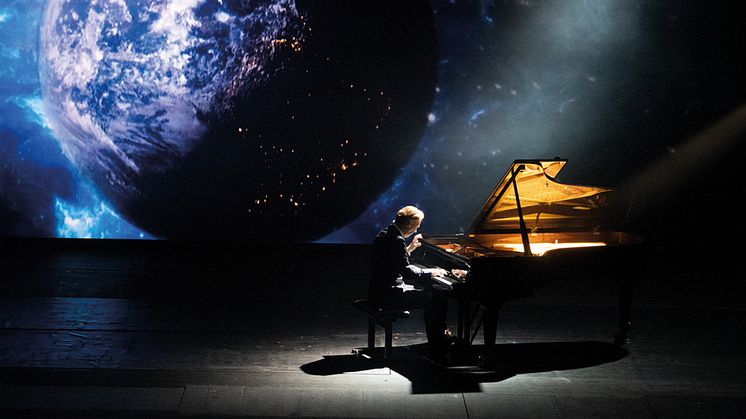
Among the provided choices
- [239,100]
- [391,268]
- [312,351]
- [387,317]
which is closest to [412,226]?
[391,268]

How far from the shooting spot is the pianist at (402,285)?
496 centimetres

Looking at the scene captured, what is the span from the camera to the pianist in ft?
16.3

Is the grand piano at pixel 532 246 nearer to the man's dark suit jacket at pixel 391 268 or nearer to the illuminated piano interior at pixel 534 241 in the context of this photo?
the illuminated piano interior at pixel 534 241

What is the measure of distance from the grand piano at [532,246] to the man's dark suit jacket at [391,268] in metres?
0.24

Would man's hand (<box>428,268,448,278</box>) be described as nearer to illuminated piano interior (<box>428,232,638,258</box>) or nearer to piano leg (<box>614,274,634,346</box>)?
illuminated piano interior (<box>428,232,638,258</box>)

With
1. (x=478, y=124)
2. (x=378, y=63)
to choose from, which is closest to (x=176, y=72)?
(x=378, y=63)

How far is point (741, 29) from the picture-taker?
9.34 metres

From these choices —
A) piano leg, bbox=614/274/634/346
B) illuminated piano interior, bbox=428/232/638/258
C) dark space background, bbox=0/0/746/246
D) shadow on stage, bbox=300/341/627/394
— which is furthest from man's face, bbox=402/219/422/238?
dark space background, bbox=0/0/746/246

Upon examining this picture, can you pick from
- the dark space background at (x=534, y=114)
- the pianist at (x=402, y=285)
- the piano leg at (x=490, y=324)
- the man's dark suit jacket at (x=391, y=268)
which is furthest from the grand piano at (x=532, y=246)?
the dark space background at (x=534, y=114)

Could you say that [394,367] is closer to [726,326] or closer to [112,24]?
[726,326]

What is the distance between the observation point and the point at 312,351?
17.3 ft

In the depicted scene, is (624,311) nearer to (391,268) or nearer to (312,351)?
(391,268)

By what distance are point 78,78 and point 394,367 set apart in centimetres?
587

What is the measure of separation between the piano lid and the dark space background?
3.64 meters
